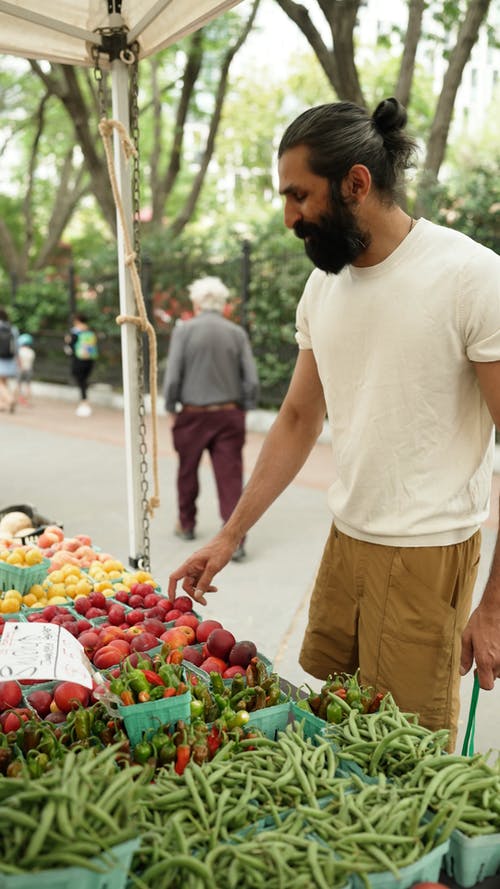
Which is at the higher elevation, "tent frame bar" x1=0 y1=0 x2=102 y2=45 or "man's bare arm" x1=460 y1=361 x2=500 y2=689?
"tent frame bar" x1=0 y1=0 x2=102 y2=45

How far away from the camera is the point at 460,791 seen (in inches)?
64.4

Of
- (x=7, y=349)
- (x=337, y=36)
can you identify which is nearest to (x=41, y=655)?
(x=337, y=36)

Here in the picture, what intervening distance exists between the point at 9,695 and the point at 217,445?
190 inches

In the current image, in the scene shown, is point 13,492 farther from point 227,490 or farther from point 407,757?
point 407,757

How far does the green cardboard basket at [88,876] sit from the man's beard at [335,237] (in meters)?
1.60

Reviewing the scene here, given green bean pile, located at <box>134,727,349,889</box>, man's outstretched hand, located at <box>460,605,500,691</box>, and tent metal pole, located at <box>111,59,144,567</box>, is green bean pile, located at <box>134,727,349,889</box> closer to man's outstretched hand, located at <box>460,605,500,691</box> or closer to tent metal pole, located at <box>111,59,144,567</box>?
man's outstretched hand, located at <box>460,605,500,691</box>

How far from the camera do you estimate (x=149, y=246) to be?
1478 cm

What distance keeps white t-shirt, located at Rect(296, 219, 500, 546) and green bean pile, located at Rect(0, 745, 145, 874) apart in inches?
46.1

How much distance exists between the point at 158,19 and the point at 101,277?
13276 mm

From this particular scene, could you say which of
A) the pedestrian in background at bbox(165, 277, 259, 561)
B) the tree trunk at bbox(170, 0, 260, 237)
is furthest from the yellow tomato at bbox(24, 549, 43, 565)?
the tree trunk at bbox(170, 0, 260, 237)

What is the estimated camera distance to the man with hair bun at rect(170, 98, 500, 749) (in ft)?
7.15

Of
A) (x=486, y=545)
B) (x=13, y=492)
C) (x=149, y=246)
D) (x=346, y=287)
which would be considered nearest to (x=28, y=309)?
(x=149, y=246)

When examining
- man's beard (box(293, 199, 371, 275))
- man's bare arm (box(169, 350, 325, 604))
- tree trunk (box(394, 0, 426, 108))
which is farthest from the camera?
tree trunk (box(394, 0, 426, 108))

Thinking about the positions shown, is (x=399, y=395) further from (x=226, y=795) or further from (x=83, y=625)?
(x=83, y=625)
